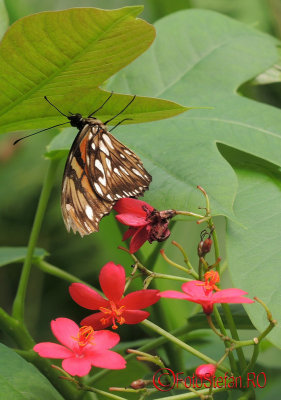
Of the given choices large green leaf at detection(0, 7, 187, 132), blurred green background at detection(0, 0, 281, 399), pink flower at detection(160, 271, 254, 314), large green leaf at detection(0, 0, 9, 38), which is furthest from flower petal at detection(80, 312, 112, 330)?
blurred green background at detection(0, 0, 281, 399)

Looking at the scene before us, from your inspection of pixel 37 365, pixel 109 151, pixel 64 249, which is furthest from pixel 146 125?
pixel 64 249

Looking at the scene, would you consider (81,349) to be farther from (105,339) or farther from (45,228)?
(45,228)

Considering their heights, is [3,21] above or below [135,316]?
above

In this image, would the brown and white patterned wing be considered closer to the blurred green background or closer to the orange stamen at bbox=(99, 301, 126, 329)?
the orange stamen at bbox=(99, 301, 126, 329)

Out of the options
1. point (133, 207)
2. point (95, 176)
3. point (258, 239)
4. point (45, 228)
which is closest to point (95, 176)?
point (95, 176)

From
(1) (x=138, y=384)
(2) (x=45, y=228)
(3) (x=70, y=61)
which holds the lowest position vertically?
(2) (x=45, y=228)

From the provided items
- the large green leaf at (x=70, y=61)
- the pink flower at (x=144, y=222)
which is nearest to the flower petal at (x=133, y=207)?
the pink flower at (x=144, y=222)

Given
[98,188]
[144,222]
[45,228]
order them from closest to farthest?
1. [144,222]
2. [98,188]
3. [45,228]

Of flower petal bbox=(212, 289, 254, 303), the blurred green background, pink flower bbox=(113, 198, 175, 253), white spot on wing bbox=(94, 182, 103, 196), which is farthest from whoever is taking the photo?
the blurred green background
